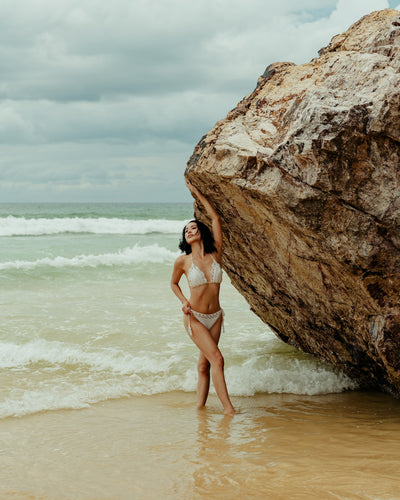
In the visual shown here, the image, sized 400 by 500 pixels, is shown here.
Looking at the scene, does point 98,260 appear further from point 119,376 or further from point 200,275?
point 200,275

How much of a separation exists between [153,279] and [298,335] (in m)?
8.62

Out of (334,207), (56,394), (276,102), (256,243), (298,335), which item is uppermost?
(276,102)

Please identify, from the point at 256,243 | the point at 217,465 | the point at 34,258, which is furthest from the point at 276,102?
the point at 34,258

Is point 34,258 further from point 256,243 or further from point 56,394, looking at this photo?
point 256,243

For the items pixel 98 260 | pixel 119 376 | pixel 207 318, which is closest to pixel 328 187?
pixel 207 318

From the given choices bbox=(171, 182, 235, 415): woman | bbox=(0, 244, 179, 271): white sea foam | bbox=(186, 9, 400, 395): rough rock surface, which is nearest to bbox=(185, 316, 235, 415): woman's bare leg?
bbox=(171, 182, 235, 415): woman

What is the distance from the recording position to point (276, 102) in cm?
539

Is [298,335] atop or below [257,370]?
atop

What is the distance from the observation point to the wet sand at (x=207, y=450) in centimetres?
362

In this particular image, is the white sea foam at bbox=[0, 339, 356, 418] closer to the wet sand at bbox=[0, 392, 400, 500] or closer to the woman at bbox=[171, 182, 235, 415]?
the wet sand at bbox=[0, 392, 400, 500]

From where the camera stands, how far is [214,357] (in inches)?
215

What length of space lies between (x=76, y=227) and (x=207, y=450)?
3208cm

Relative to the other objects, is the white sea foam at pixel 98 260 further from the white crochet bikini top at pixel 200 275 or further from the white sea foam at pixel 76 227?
the white sea foam at pixel 76 227

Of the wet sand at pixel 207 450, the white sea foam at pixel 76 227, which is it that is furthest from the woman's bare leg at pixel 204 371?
the white sea foam at pixel 76 227
